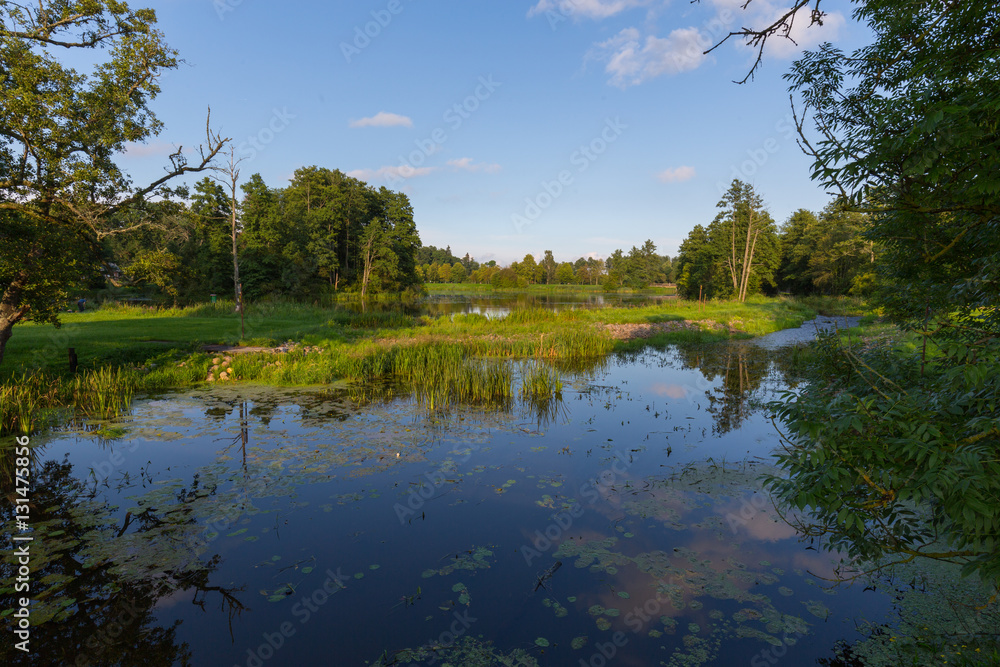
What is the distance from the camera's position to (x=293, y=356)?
16469mm

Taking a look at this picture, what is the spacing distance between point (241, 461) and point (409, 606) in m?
5.47

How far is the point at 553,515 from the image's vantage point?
22.5 feet

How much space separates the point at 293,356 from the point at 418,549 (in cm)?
1258

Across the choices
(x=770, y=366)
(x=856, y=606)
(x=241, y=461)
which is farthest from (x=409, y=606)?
(x=770, y=366)

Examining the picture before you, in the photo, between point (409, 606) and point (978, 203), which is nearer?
point (978, 203)

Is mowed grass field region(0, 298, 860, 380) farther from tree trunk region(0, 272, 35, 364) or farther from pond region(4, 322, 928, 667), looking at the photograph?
pond region(4, 322, 928, 667)

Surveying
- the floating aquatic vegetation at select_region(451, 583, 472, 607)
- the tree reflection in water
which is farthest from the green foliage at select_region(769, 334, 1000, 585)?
the tree reflection in water

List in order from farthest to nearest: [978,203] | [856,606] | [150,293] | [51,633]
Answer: [150,293]
[856,606]
[51,633]
[978,203]

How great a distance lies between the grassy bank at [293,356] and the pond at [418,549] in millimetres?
2651

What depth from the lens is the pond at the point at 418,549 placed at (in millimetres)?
4375

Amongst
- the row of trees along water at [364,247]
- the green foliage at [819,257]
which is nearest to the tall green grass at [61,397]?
the row of trees along water at [364,247]

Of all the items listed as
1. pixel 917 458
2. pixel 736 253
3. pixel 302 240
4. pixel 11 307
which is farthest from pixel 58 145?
pixel 736 253

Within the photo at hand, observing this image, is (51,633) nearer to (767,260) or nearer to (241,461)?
(241,461)

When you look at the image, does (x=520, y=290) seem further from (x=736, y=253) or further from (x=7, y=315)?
(x=7, y=315)
